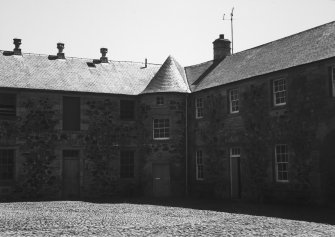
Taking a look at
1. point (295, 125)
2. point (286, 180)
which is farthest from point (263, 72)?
point (286, 180)

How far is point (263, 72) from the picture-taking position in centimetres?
2225

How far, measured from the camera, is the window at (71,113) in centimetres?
2656

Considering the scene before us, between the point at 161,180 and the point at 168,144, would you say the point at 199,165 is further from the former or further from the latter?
the point at 161,180

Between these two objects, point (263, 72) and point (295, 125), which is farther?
point (263, 72)

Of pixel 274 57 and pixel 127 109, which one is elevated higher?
pixel 274 57

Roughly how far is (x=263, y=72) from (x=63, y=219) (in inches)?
464

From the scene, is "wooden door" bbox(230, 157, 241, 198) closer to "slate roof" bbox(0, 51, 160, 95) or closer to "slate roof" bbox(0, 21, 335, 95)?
"slate roof" bbox(0, 21, 335, 95)

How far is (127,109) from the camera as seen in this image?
92.7ft

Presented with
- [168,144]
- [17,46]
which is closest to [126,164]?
[168,144]

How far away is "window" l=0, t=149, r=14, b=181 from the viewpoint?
24.9m

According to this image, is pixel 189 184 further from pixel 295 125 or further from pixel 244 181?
pixel 295 125

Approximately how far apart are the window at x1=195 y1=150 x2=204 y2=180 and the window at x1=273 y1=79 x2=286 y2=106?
254 inches

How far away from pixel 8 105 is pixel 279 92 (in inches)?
571

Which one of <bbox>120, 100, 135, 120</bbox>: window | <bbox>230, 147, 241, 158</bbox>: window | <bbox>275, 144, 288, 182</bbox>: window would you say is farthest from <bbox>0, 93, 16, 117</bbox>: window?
<bbox>275, 144, 288, 182</bbox>: window
